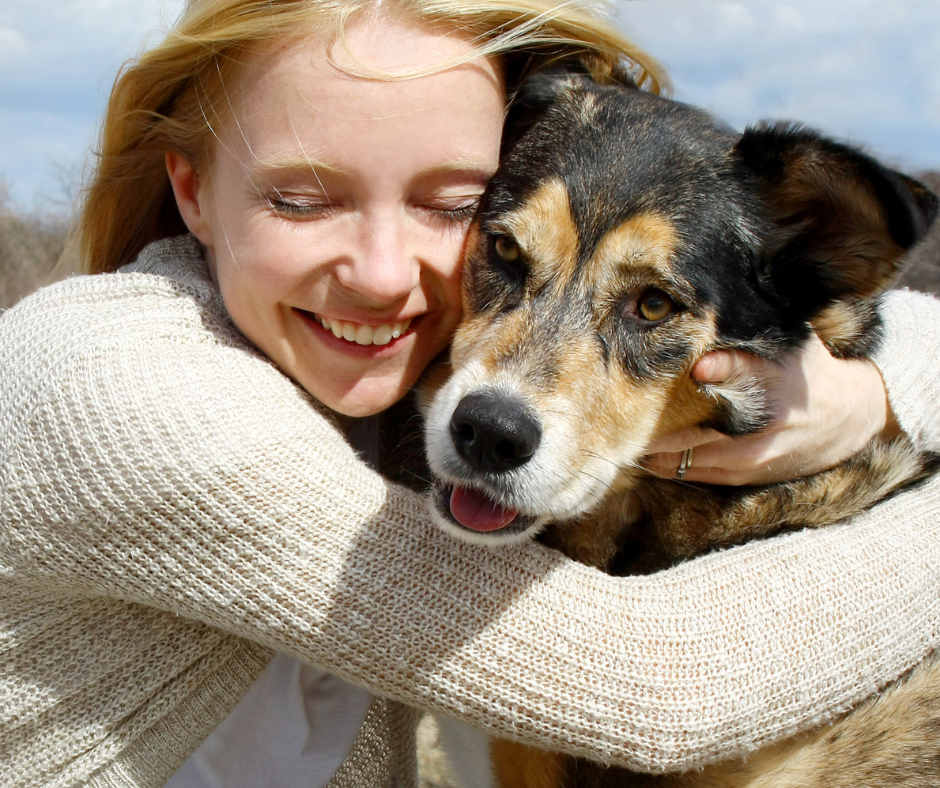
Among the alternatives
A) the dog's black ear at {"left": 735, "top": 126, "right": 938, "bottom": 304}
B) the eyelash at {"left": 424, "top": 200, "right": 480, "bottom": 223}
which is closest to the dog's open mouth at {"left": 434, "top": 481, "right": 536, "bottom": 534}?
the eyelash at {"left": 424, "top": 200, "right": 480, "bottom": 223}

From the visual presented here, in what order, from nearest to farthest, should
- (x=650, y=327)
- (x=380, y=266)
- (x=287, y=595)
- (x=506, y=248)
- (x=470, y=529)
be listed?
(x=287, y=595) → (x=470, y=529) → (x=380, y=266) → (x=650, y=327) → (x=506, y=248)

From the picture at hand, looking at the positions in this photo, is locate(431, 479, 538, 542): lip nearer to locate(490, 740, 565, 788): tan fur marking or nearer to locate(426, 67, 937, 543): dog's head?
locate(426, 67, 937, 543): dog's head

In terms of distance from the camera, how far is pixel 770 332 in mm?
2281

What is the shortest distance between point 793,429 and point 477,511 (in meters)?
0.99

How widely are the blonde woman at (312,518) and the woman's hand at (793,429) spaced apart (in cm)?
3

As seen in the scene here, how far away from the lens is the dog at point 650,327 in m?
1.99

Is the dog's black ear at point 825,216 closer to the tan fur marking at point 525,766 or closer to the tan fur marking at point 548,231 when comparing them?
the tan fur marking at point 548,231

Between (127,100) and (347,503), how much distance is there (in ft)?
4.88

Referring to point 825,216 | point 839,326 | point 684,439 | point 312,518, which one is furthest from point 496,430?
point 839,326

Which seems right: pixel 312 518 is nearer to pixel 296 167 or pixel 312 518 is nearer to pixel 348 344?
pixel 348 344

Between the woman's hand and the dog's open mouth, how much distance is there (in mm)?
504

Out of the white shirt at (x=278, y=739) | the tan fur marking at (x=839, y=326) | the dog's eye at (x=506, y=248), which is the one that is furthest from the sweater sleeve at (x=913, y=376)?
the white shirt at (x=278, y=739)

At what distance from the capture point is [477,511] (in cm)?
199

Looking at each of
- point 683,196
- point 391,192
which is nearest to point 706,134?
point 683,196
